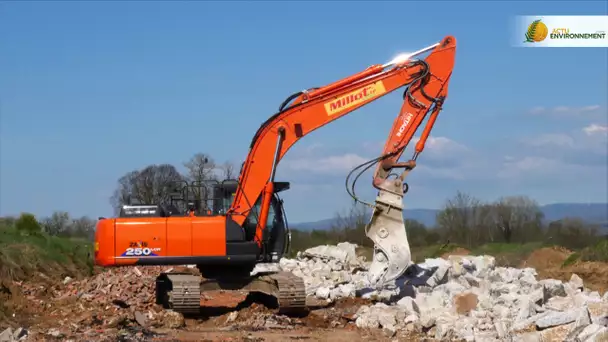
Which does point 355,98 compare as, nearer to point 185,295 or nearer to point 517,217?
point 185,295

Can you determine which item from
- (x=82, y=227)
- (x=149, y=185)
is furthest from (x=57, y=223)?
(x=149, y=185)

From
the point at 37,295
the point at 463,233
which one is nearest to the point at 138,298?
the point at 37,295

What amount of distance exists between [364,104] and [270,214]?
2731 mm

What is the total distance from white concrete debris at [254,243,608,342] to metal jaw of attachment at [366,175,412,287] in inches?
25.3

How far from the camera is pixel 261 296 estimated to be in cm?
1741

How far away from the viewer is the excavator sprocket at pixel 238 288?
1565cm

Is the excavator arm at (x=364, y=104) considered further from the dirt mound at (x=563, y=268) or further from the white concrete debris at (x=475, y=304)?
the dirt mound at (x=563, y=268)

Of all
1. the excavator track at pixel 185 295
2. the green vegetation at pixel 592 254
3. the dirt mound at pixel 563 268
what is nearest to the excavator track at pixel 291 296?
the excavator track at pixel 185 295

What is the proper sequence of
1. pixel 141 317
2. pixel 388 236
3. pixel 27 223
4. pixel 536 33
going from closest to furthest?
pixel 141 317 < pixel 388 236 < pixel 536 33 < pixel 27 223

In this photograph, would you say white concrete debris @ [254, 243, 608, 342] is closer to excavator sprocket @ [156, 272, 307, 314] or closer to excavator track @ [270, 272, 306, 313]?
excavator track @ [270, 272, 306, 313]

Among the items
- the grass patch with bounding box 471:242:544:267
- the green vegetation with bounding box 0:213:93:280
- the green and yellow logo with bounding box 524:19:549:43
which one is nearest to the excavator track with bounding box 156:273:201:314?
the green vegetation with bounding box 0:213:93:280

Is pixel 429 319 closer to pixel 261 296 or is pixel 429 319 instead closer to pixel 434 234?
pixel 261 296

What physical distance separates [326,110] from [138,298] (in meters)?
6.21

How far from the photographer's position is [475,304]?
1526 cm
